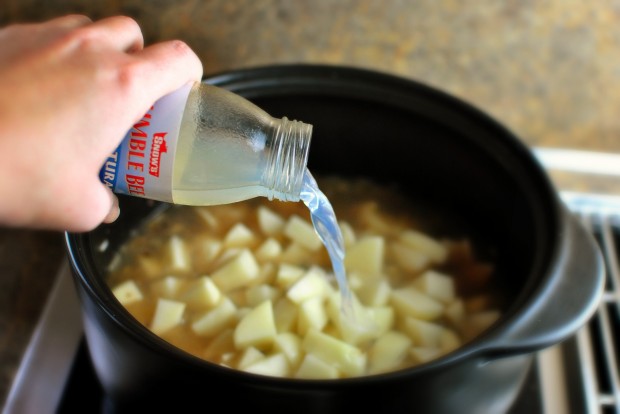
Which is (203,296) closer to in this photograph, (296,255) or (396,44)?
(296,255)

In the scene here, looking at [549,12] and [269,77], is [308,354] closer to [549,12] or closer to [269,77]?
[269,77]

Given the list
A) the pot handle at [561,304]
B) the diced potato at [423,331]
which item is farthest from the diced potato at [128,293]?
the pot handle at [561,304]

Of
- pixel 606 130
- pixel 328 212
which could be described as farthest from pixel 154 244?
pixel 606 130

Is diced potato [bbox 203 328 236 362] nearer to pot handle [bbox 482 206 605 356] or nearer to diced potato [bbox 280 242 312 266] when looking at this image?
diced potato [bbox 280 242 312 266]

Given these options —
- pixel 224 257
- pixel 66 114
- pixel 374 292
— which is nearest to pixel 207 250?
pixel 224 257

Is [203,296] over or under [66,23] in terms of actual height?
under

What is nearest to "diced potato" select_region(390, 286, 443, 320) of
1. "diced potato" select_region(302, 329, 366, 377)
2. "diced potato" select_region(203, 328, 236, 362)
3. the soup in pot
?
the soup in pot

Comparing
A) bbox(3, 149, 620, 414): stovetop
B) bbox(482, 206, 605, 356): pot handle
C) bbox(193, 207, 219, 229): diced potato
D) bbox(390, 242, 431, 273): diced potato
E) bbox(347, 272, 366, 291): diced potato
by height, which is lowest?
bbox(3, 149, 620, 414): stovetop
